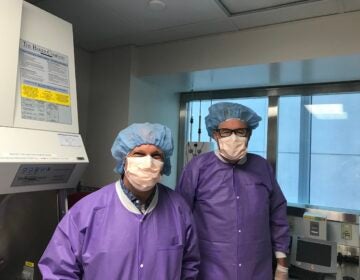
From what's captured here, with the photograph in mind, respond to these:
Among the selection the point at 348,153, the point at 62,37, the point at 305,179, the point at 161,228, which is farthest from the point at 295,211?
the point at 62,37

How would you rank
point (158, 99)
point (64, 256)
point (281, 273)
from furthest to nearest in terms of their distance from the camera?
1. point (158, 99)
2. point (281, 273)
3. point (64, 256)

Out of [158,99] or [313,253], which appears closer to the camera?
[313,253]

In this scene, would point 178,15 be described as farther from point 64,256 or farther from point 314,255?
point 314,255

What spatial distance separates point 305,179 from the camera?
2600 mm

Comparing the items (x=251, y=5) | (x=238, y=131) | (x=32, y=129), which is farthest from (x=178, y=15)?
(x=32, y=129)

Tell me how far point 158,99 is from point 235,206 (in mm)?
1424

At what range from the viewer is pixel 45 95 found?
58.2 inches

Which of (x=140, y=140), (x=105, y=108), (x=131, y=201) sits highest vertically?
(x=105, y=108)

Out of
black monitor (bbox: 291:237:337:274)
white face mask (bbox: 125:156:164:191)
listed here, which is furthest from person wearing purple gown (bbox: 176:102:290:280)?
white face mask (bbox: 125:156:164:191)

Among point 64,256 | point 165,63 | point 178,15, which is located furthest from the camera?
point 165,63

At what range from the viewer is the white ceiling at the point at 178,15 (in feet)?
6.00

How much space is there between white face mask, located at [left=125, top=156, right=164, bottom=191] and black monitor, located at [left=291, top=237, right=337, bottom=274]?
1.15 m

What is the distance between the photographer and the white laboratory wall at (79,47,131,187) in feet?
8.24

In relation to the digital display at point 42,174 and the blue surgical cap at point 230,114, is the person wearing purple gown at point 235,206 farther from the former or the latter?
the digital display at point 42,174
